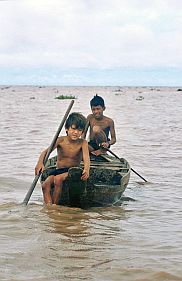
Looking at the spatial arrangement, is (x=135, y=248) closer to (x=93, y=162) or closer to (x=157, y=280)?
(x=157, y=280)

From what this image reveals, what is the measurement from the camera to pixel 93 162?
8258 millimetres

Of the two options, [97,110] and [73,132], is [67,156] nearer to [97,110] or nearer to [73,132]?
[73,132]

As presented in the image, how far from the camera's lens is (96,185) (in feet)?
22.1

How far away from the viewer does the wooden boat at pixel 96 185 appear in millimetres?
6438

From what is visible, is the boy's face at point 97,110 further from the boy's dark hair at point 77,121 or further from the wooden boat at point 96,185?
the boy's dark hair at point 77,121

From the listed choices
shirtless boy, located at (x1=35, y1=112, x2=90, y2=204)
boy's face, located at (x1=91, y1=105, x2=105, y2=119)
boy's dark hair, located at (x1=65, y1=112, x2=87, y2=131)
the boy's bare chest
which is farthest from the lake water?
boy's face, located at (x1=91, y1=105, x2=105, y2=119)

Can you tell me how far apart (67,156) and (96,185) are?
0.56 metres

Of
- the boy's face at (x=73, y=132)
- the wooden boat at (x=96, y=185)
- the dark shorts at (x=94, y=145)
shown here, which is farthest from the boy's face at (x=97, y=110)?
the boy's face at (x=73, y=132)

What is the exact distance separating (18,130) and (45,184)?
39.2ft

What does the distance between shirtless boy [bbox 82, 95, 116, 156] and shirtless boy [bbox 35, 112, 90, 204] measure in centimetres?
155

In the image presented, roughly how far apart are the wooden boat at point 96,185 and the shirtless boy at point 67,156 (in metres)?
0.10

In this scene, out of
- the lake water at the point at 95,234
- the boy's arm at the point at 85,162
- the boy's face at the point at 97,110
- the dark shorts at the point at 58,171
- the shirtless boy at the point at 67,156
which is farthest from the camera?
the boy's face at the point at 97,110

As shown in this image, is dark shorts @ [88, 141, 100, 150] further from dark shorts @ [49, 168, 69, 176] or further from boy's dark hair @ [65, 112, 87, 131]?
boy's dark hair @ [65, 112, 87, 131]

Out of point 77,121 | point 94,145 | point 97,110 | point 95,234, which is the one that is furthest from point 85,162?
point 97,110
